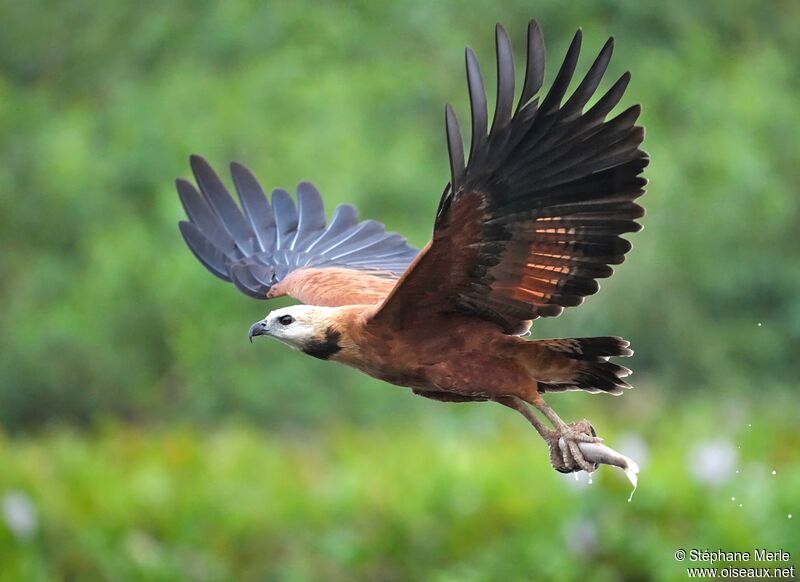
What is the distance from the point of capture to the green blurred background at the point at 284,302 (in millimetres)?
9922

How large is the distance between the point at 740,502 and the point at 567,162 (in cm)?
439

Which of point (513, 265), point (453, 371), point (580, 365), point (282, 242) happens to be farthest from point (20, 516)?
point (513, 265)

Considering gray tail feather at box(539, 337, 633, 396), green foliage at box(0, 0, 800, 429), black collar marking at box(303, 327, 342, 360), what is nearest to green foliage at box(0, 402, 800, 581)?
gray tail feather at box(539, 337, 633, 396)

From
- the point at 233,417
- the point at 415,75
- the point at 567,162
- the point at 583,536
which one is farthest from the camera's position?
the point at 415,75

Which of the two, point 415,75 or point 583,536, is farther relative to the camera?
point 415,75

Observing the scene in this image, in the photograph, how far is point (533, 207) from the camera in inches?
207

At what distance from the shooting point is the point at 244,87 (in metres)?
16.3

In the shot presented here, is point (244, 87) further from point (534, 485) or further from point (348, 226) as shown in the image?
point (348, 226)

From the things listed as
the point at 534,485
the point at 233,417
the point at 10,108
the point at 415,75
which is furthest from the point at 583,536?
the point at 10,108

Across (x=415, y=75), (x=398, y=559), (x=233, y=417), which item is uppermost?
(x=415, y=75)

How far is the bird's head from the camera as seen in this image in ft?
18.2

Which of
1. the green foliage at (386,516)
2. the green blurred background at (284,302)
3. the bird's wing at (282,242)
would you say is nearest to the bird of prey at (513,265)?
the bird's wing at (282,242)

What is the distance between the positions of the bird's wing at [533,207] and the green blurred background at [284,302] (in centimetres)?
418

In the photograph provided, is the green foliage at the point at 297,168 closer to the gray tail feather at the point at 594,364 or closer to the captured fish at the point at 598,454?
the gray tail feather at the point at 594,364
